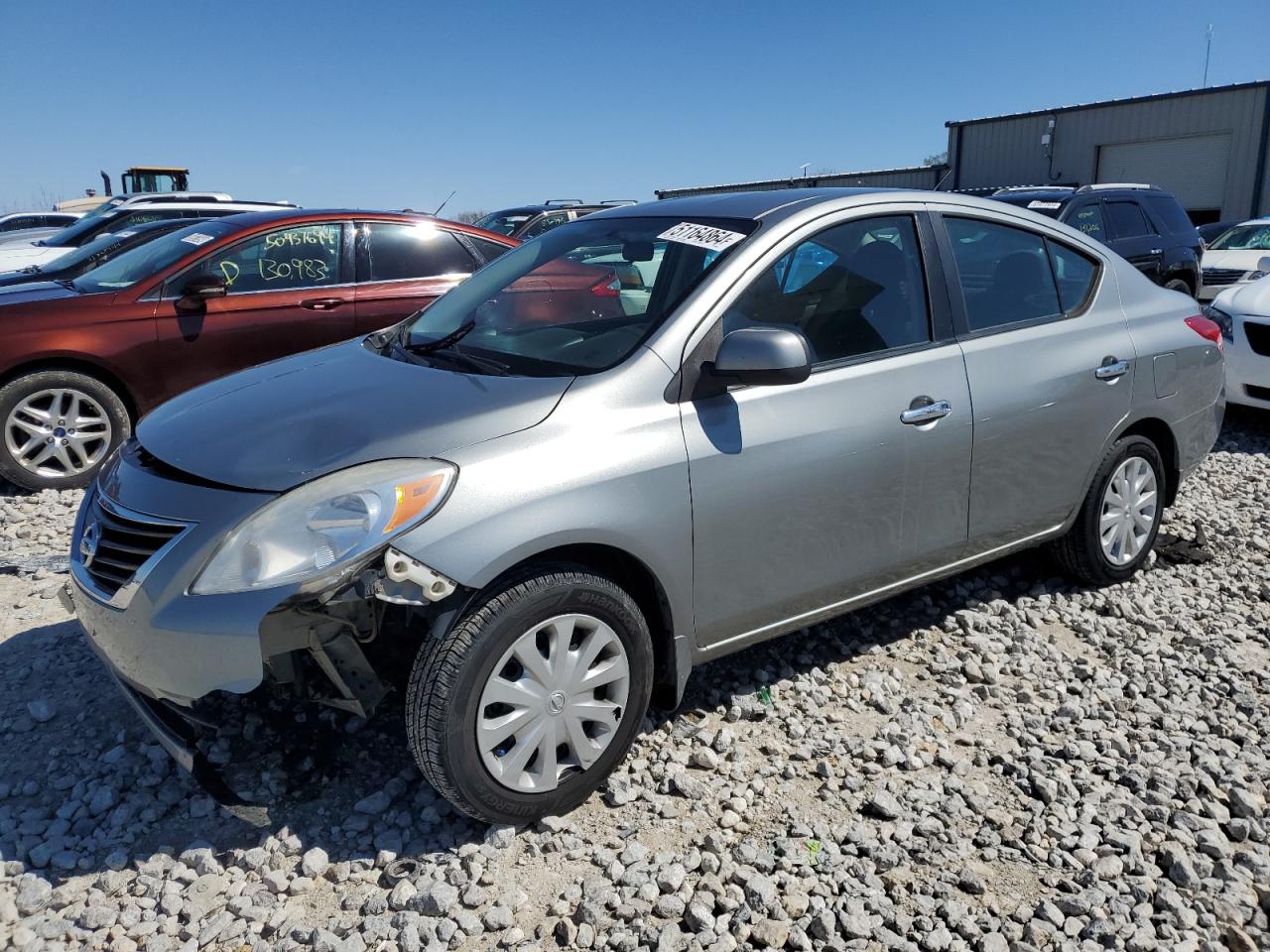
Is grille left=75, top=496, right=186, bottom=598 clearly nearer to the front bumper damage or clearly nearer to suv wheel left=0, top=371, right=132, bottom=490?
the front bumper damage

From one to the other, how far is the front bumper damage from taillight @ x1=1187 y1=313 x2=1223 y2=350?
12.5ft

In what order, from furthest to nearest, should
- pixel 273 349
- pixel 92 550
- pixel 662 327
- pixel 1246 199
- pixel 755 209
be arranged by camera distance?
pixel 1246 199 → pixel 273 349 → pixel 755 209 → pixel 662 327 → pixel 92 550

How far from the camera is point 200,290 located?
6074mm

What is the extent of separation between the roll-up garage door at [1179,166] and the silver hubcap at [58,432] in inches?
1068

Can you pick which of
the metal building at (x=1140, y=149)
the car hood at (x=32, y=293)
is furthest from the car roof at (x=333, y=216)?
the metal building at (x=1140, y=149)

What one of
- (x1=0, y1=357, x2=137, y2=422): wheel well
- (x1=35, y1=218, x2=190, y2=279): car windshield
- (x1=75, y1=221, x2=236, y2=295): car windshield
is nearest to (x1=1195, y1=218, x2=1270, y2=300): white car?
(x1=75, y1=221, x2=236, y2=295): car windshield

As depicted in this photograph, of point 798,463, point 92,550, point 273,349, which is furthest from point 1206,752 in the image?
point 273,349

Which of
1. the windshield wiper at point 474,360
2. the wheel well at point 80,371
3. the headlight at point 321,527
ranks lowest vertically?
the wheel well at point 80,371

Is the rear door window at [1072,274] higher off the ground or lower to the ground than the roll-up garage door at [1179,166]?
lower

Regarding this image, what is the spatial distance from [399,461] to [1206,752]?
2.74 meters

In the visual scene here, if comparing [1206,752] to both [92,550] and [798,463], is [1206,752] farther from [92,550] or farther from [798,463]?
[92,550]

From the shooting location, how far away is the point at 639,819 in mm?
2945

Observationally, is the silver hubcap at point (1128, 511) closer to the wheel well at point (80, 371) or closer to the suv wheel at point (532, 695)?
the suv wheel at point (532, 695)

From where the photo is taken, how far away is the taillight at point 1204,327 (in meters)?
4.62
